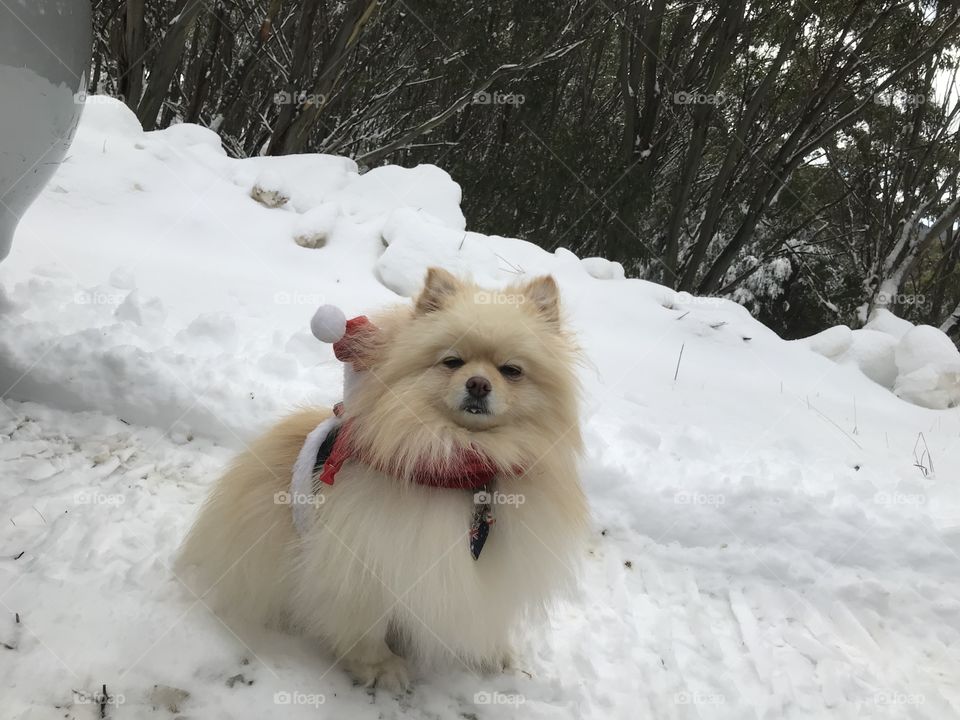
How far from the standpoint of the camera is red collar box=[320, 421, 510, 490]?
5.83 ft

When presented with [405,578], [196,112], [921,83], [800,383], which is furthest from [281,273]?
[921,83]

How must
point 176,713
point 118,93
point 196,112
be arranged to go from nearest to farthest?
point 176,713, point 118,93, point 196,112

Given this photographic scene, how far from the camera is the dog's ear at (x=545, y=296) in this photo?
6.95 ft

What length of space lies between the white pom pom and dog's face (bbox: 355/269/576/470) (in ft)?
0.57

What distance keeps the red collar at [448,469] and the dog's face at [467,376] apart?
64mm

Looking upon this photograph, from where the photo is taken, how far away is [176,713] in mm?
1657

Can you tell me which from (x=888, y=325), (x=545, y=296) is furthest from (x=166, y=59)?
(x=888, y=325)

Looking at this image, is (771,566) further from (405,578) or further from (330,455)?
(330,455)

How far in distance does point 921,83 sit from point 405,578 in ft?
44.0

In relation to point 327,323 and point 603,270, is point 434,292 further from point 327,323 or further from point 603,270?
point 603,270

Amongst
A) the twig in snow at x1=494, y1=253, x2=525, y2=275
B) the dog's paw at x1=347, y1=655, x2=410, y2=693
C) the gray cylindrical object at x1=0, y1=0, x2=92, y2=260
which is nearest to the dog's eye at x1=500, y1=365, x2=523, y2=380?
the dog's paw at x1=347, y1=655, x2=410, y2=693

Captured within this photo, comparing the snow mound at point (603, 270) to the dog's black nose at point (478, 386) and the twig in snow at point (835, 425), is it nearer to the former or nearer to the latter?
the twig in snow at point (835, 425)

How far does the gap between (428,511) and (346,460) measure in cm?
31

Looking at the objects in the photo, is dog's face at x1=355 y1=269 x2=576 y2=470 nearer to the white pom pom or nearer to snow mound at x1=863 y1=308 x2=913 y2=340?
the white pom pom
